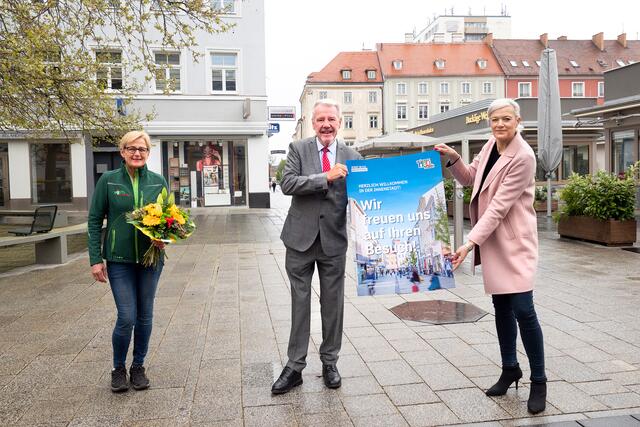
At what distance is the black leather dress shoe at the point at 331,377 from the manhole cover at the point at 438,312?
1943mm

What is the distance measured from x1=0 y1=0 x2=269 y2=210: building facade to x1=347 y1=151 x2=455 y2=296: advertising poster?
21526mm

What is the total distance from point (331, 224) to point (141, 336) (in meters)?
1.63

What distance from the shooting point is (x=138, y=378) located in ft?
13.8

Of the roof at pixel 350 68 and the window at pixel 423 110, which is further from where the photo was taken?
the roof at pixel 350 68

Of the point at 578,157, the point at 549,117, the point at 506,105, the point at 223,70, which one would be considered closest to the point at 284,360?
the point at 506,105

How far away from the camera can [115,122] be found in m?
12.0

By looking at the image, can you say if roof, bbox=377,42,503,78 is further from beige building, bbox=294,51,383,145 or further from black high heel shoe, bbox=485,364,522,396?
black high heel shoe, bbox=485,364,522,396

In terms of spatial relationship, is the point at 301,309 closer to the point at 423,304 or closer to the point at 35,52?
the point at 423,304

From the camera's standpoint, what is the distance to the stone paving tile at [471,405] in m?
3.61

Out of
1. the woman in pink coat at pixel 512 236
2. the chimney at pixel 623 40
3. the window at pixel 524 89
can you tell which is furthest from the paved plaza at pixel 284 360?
the chimney at pixel 623 40

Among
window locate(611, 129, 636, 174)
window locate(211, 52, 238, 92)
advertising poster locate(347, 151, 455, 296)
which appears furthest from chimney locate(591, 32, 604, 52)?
advertising poster locate(347, 151, 455, 296)

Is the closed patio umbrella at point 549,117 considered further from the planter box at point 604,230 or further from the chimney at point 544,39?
the chimney at point 544,39

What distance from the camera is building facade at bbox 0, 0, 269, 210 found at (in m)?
25.1

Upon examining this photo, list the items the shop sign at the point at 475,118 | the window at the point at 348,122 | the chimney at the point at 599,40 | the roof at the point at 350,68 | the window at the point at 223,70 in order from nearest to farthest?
1. the window at the point at 223,70
2. the shop sign at the point at 475,118
3. the chimney at the point at 599,40
4. the window at the point at 348,122
5. the roof at the point at 350,68
